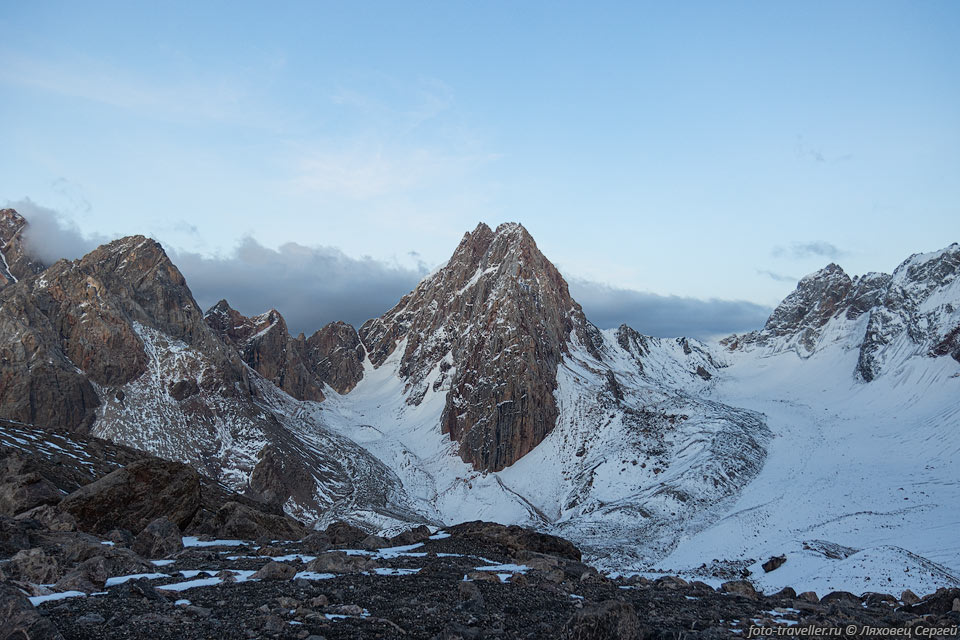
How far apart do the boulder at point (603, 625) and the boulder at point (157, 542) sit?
15.2m

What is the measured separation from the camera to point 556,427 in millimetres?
129125

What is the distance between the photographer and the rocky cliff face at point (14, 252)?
13825 cm

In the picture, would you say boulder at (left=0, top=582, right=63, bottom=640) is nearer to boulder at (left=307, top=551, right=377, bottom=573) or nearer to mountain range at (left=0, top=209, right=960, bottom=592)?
boulder at (left=307, top=551, right=377, bottom=573)

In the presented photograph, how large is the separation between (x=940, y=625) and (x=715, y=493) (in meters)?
73.0

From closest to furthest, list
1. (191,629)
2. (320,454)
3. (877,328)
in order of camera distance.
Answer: (191,629) < (320,454) < (877,328)

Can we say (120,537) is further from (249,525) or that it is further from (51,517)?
(249,525)

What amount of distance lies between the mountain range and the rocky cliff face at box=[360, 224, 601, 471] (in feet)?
2.06

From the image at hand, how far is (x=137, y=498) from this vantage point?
84.3ft

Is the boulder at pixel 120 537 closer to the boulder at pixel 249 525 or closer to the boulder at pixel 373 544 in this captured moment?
the boulder at pixel 249 525

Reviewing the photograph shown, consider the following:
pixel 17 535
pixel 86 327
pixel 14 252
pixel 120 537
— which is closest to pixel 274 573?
pixel 17 535

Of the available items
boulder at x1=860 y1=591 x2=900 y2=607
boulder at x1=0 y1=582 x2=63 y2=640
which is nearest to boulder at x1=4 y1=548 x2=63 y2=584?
boulder at x1=0 y1=582 x2=63 y2=640

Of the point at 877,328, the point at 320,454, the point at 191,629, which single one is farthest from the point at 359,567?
the point at 877,328

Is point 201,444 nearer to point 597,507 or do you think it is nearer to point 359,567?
point 597,507

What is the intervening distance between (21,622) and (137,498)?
62.4 feet
